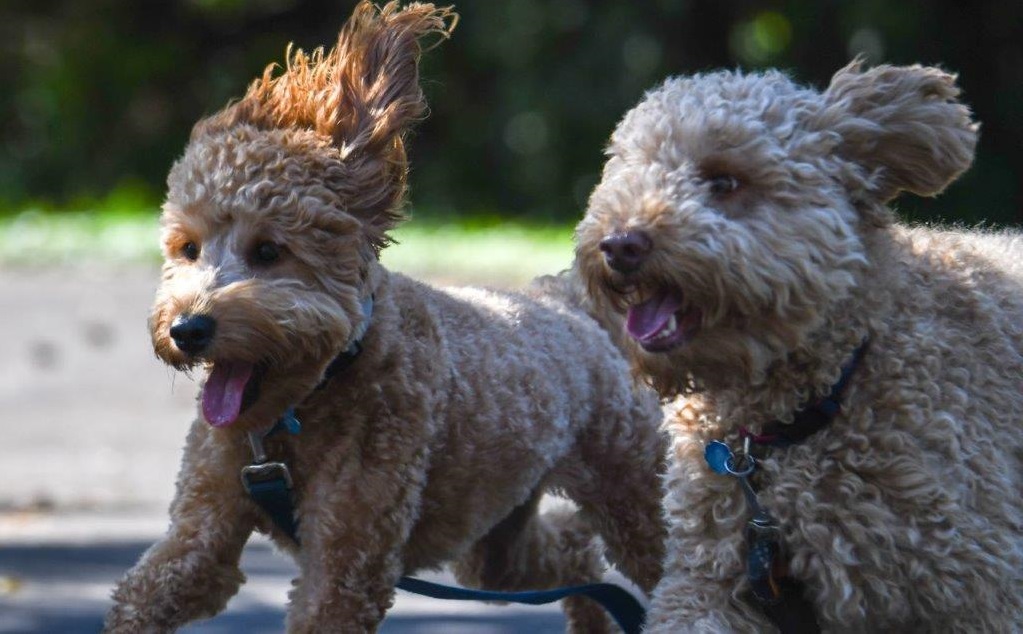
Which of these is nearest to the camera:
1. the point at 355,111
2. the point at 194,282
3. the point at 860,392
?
the point at 860,392

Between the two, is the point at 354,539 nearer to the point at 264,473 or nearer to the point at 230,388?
the point at 264,473

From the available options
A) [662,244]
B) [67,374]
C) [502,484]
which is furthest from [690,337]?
[67,374]

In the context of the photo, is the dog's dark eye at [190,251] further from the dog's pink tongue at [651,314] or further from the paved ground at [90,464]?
the paved ground at [90,464]

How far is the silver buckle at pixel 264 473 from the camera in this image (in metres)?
4.79

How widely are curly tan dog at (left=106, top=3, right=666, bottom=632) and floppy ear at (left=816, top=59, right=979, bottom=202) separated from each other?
4.54ft

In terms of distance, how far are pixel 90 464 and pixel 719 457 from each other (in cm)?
667

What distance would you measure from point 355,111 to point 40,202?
17.4 metres

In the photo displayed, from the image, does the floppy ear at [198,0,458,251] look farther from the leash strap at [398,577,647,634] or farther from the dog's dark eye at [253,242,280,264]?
the leash strap at [398,577,647,634]

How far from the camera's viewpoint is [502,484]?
5266 millimetres

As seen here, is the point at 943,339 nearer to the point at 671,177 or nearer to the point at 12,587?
the point at 671,177

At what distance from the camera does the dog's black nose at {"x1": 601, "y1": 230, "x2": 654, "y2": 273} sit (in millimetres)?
4043

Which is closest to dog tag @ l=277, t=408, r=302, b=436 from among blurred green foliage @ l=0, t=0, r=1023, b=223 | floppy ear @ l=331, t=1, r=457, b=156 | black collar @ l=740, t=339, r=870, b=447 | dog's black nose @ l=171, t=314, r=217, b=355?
dog's black nose @ l=171, t=314, r=217, b=355

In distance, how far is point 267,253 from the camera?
485 centimetres

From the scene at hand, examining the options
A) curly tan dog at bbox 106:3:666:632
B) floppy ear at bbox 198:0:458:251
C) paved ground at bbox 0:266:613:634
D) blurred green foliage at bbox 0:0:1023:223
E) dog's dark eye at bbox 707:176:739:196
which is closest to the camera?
dog's dark eye at bbox 707:176:739:196
